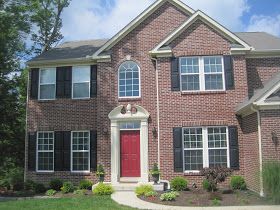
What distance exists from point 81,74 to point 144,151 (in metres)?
5.17

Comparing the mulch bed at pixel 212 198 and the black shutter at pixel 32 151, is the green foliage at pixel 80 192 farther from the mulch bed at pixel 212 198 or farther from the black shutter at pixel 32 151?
the mulch bed at pixel 212 198

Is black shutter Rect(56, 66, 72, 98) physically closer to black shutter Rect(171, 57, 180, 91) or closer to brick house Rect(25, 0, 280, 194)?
brick house Rect(25, 0, 280, 194)

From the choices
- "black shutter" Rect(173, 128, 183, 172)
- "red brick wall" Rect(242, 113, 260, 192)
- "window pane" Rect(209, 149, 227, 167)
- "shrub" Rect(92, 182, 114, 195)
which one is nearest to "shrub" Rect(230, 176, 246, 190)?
"red brick wall" Rect(242, 113, 260, 192)

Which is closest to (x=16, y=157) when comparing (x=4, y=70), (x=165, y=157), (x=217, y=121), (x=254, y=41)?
(x=4, y=70)

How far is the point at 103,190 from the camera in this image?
16.3m

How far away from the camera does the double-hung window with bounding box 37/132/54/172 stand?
19094 mm

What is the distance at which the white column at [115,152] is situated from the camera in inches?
701

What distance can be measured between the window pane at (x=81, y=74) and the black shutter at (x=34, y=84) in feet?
6.73

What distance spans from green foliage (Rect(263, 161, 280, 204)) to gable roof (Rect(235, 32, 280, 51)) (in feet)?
24.3

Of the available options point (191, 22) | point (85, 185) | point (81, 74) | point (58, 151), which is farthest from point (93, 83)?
point (191, 22)

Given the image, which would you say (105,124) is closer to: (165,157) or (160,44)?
(165,157)

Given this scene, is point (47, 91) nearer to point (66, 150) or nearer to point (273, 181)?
point (66, 150)

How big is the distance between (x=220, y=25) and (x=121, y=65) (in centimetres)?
506

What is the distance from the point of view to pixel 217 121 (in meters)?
17.3
